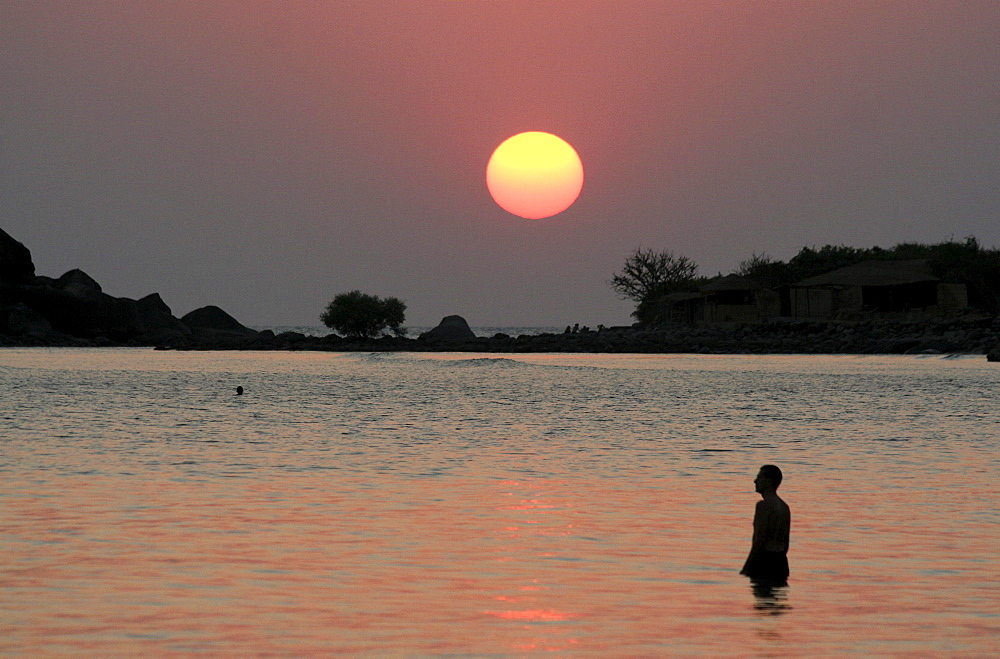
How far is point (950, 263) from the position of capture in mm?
101188

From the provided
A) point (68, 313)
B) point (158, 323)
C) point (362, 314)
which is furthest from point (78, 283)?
point (362, 314)

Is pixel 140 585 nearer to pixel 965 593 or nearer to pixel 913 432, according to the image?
pixel 965 593

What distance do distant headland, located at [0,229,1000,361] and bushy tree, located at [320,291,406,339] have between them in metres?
2.06

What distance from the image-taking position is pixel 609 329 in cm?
12719

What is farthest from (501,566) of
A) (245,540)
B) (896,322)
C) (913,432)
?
(896,322)

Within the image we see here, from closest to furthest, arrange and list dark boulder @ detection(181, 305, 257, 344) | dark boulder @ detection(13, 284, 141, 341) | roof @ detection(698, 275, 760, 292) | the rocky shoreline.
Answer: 1. the rocky shoreline
2. roof @ detection(698, 275, 760, 292)
3. dark boulder @ detection(13, 284, 141, 341)
4. dark boulder @ detection(181, 305, 257, 344)

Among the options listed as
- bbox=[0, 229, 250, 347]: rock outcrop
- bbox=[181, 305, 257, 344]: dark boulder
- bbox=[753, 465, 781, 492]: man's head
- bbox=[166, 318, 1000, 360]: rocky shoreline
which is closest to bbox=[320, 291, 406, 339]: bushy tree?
bbox=[166, 318, 1000, 360]: rocky shoreline

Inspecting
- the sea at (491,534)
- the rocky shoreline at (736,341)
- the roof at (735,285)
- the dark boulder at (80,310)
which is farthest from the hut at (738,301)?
the dark boulder at (80,310)

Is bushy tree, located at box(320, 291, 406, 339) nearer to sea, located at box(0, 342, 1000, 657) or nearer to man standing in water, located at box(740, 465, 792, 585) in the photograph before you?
sea, located at box(0, 342, 1000, 657)

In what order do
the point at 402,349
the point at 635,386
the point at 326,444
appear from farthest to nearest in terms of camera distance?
1. the point at 402,349
2. the point at 635,386
3. the point at 326,444

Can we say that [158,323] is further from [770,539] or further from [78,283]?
[770,539]

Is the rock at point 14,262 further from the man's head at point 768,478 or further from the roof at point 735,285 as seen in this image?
the man's head at point 768,478

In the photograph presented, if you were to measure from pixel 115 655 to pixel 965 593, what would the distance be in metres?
A: 7.83

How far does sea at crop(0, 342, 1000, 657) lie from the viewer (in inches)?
400
